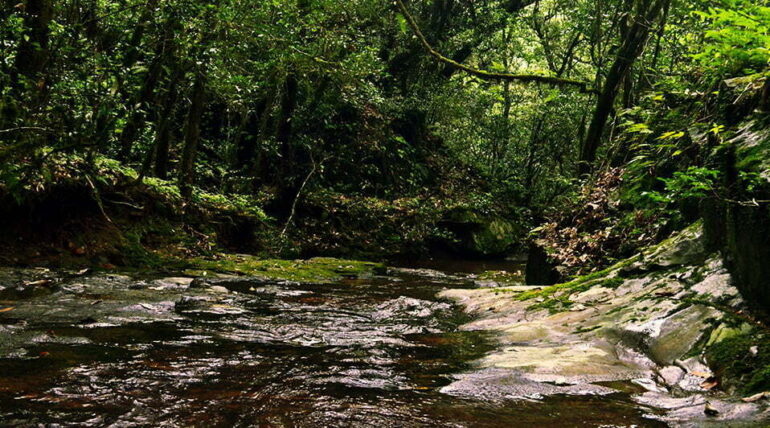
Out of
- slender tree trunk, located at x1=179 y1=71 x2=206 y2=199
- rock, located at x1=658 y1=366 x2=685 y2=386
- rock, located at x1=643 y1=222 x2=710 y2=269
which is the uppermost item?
slender tree trunk, located at x1=179 y1=71 x2=206 y2=199

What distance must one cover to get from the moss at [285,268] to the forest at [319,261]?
95 mm

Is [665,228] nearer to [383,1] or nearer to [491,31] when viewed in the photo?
[383,1]

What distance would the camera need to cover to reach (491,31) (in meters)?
20.9

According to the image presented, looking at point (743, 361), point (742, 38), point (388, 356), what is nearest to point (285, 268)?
point (388, 356)

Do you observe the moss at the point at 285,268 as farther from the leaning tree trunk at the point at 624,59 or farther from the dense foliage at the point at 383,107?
the leaning tree trunk at the point at 624,59

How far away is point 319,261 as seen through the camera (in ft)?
40.5

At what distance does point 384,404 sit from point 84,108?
216 inches

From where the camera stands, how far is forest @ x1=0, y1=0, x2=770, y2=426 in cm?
307

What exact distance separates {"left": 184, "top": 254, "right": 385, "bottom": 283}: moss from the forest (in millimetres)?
95

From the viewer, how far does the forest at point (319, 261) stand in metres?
3.07

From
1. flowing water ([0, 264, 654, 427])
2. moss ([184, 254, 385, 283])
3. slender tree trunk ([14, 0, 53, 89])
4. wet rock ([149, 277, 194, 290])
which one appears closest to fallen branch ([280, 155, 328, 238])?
moss ([184, 254, 385, 283])

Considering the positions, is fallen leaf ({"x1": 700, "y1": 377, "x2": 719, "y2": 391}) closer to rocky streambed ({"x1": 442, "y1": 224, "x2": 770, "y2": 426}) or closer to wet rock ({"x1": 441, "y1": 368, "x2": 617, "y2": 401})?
rocky streambed ({"x1": 442, "y1": 224, "x2": 770, "y2": 426})

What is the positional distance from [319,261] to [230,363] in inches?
335

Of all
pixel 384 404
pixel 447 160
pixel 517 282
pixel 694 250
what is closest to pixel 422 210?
pixel 447 160
